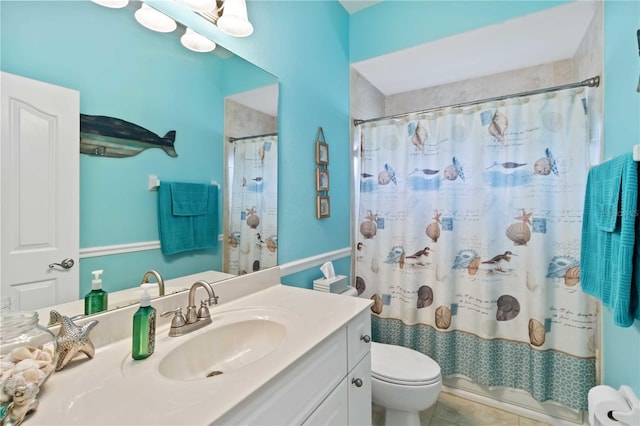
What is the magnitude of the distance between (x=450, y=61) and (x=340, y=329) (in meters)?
2.10

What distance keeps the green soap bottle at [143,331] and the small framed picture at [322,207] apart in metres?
1.14

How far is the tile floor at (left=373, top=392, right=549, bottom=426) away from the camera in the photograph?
5.56 ft

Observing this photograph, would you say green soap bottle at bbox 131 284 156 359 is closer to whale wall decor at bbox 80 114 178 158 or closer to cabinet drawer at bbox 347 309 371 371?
whale wall decor at bbox 80 114 178 158

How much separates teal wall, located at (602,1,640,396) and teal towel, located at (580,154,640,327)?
82 millimetres

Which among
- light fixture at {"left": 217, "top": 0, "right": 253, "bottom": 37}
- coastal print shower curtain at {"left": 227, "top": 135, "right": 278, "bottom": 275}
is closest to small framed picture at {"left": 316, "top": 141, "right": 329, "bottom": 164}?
coastal print shower curtain at {"left": 227, "top": 135, "right": 278, "bottom": 275}

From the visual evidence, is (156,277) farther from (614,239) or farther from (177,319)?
(614,239)

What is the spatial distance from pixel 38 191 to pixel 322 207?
4.41 ft

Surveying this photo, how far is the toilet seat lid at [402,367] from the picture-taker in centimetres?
142

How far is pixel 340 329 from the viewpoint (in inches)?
39.8

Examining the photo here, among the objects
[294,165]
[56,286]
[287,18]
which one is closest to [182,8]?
[287,18]

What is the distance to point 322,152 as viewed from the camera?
1857 millimetres

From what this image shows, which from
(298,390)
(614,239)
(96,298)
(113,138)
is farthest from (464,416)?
(113,138)

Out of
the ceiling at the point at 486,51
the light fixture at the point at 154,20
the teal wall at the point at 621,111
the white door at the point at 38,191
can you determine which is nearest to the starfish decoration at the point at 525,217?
the teal wall at the point at 621,111

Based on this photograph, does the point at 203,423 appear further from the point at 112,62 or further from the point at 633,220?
the point at 633,220
